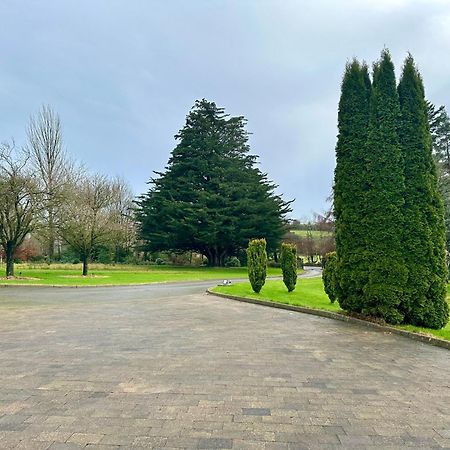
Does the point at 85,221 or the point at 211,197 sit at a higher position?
the point at 211,197

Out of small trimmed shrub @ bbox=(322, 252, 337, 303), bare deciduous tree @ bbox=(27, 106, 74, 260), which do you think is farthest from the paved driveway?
bare deciduous tree @ bbox=(27, 106, 74, 260)

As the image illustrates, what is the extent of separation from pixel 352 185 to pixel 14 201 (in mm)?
21031

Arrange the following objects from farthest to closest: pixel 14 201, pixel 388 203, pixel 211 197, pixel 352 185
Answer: pixel 211 197 < pixel 14 201 < pixel 352 185 < pixel 388 203

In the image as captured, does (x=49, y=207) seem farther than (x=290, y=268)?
Yes

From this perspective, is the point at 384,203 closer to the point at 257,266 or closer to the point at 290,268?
the point at 257,266

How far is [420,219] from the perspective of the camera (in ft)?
25.2

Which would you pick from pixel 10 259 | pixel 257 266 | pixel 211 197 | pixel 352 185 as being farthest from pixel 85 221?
pixel 352 185

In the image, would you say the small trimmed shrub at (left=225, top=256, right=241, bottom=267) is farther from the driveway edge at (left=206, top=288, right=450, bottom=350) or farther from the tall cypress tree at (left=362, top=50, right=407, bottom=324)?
the tall cypress tree at (left=362, top=50, right=407, bottom=324)

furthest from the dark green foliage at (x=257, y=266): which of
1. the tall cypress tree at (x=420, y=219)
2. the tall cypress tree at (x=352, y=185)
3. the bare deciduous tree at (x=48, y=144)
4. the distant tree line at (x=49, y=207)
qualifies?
the bare deciduous tree at (x=48, y=144)

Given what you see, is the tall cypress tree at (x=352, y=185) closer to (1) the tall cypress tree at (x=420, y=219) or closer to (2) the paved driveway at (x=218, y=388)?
(1) the tall cypress tree at (x=420, y=219)

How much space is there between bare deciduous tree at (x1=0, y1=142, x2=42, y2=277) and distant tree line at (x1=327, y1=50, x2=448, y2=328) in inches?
794

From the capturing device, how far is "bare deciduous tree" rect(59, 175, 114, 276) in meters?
25.2

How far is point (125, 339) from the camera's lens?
6.12 m

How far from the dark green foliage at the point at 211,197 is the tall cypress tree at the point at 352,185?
24940 mm
